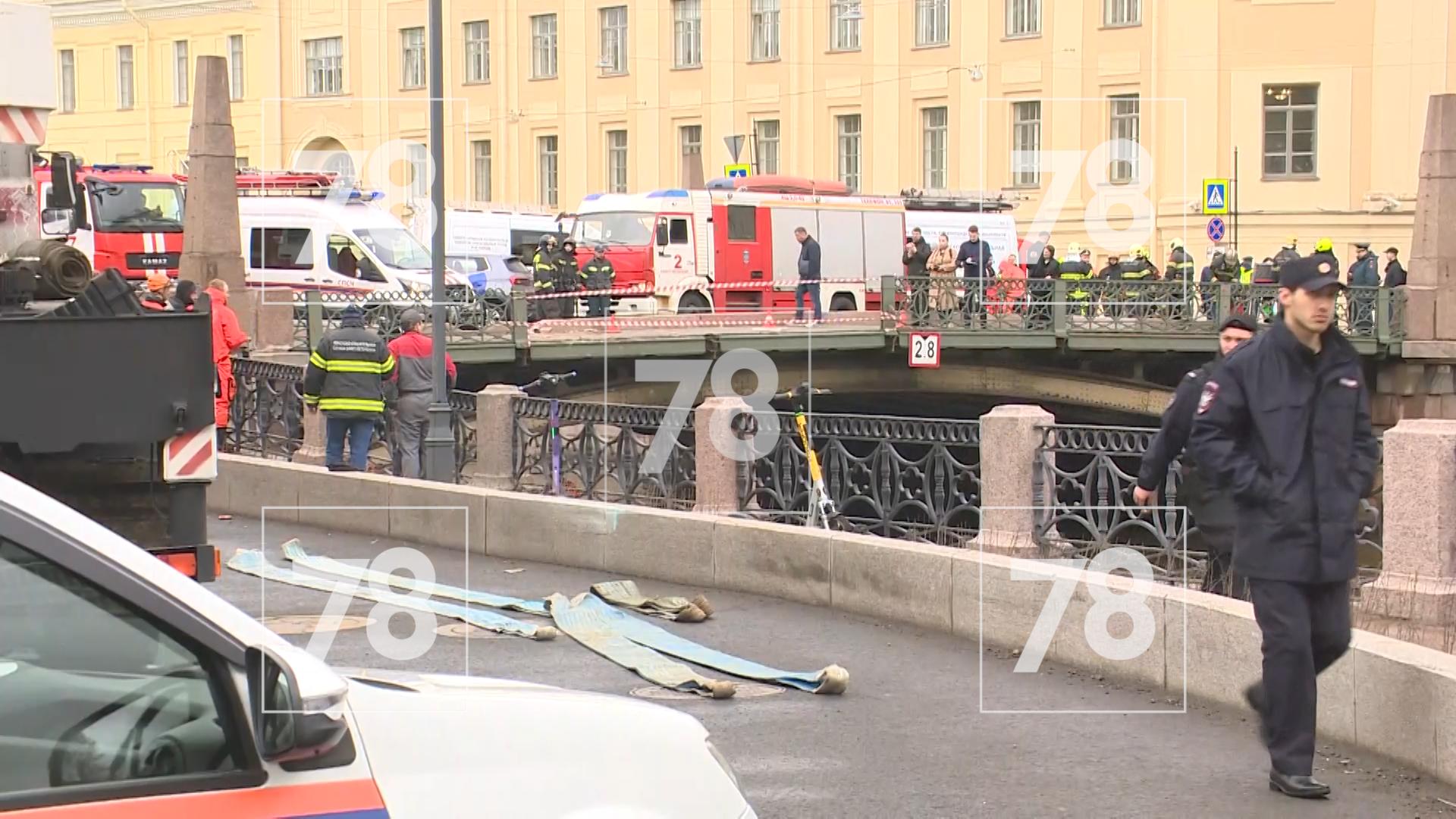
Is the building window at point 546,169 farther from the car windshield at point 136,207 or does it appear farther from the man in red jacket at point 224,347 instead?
the man in red jacket at point 224,347

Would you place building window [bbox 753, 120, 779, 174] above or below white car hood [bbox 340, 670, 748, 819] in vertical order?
above

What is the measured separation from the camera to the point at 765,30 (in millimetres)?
53875

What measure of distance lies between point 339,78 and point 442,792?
59.1 meters

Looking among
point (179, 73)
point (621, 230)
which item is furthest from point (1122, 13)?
point (179, 73)

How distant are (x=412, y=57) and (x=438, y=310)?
1696 inches

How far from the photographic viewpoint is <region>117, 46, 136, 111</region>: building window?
6356 centimetres

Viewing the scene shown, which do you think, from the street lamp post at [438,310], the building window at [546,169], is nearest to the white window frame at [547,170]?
the building window at [546,169]

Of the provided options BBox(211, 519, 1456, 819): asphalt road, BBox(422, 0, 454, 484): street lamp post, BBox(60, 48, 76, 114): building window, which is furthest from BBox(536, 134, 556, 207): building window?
BBox(211, 519, 1456, 819): asphalt road

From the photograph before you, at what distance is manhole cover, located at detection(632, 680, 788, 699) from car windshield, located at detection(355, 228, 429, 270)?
2620 centimetres

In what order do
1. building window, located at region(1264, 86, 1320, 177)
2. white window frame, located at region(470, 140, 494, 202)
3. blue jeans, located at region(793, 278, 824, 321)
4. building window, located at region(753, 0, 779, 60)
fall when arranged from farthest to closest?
white window frame, located at region(470, 140, 494, 202) → building window, located at region(753, 0, 779, 60) → building window, located at region(1264, 86, 1320, 177) → blue jeans, located at region(793, 278, 824, 321)

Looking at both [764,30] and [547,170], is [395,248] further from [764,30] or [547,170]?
[547,170]

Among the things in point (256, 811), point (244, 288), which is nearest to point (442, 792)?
point (256, 811)

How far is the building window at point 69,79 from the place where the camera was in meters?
64.8

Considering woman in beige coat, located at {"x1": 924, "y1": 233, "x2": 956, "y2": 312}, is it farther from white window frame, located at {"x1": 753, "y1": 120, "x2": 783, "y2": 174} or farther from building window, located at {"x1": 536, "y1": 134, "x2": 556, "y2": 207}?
building window, located at {"x1": 536, "y1": 134, "x2": 556, "y2": 207}
